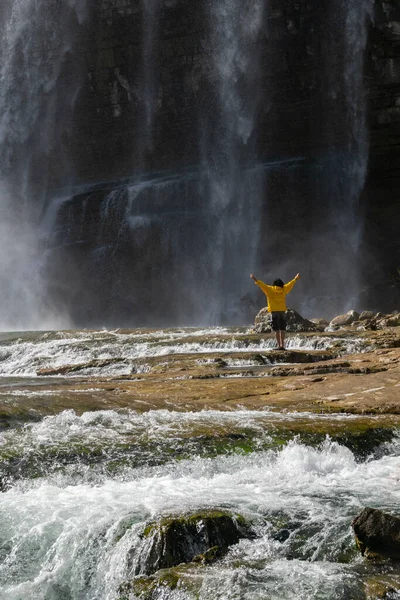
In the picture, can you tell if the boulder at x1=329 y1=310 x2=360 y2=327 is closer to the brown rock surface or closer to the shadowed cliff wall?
the brown rock surface

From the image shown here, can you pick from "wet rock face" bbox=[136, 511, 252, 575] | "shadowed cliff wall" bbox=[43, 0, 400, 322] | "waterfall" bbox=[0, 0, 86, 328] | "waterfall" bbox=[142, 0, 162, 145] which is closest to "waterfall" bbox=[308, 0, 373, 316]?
"shadowed cliff wall" bbox=[43, 0, 400, 322]

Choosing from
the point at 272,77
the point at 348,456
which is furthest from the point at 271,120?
the point at 348,456

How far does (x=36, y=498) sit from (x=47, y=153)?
1535 inches

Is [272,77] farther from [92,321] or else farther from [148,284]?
[92,321]

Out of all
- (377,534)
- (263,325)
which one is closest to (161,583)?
(377,534)

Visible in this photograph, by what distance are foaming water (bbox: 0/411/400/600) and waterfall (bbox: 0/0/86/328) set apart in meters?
34.8

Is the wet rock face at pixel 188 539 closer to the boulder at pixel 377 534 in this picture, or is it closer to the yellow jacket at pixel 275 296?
the boulder at pixel 377 534

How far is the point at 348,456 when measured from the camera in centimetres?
765

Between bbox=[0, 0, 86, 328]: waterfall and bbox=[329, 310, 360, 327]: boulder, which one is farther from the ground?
bbox=[0, 0, 86, 328]: waterfall

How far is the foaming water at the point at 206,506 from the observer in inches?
197

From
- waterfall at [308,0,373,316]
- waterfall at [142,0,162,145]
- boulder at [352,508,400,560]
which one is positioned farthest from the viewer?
waterfall at [142,0,162,145]

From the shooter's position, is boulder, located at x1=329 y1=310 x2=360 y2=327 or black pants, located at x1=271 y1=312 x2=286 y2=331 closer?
black pants, located at x1=271 y1=312 x2=286 y2=331

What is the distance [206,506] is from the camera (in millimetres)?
6109

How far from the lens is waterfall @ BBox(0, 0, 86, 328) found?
42.0 metres
